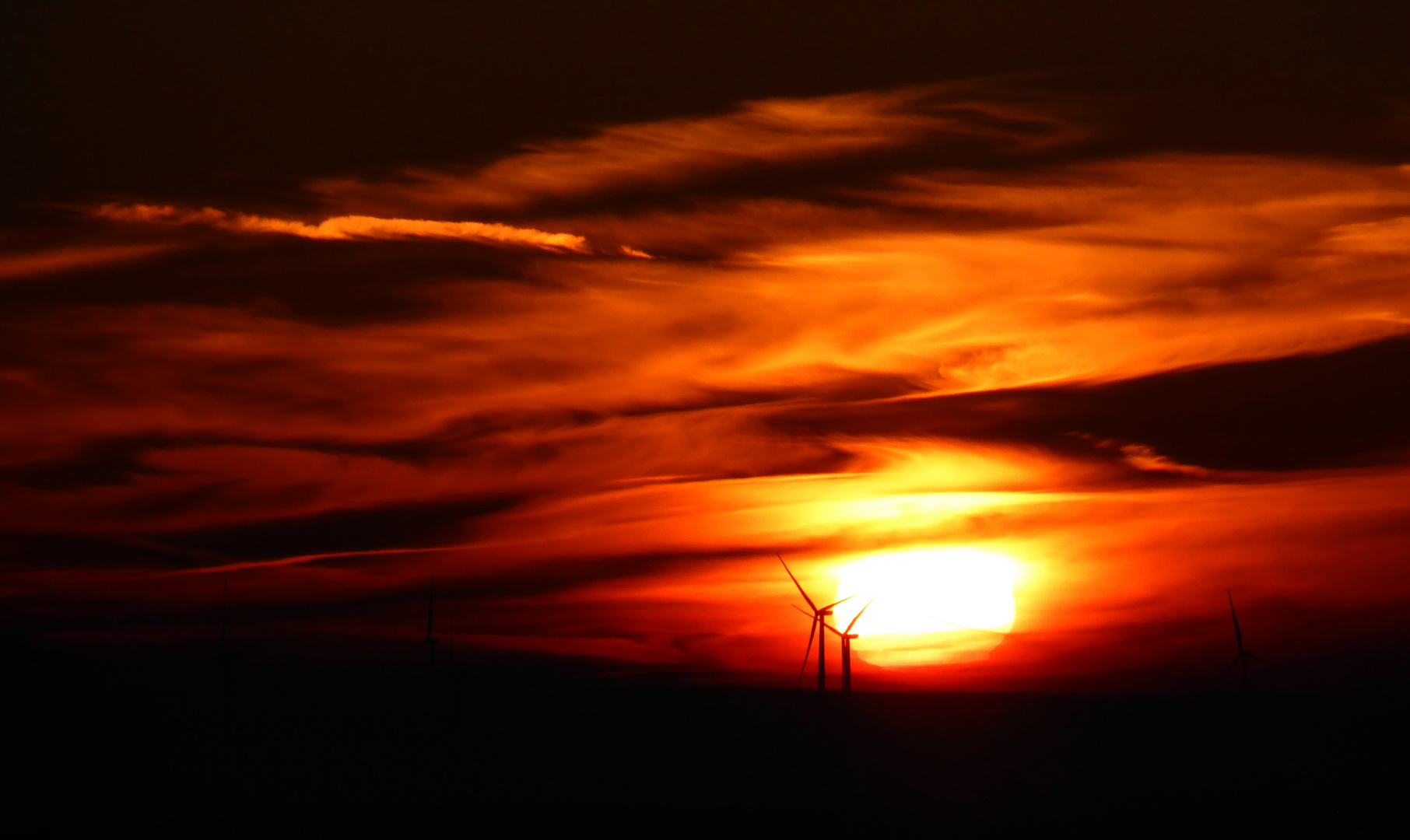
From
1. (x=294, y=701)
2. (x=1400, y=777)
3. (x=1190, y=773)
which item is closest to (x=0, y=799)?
(x=294, y=701)

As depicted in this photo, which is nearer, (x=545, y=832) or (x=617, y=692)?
(x=545, y=832)

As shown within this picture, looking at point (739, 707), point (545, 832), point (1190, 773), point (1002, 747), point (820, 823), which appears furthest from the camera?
point (739, 707)

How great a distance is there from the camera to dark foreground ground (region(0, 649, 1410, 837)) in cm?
12488

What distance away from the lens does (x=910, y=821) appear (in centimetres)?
12769

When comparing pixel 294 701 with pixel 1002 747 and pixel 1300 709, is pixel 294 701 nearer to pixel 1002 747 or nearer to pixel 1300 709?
pixel 1002 747

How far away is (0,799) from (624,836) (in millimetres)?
59462

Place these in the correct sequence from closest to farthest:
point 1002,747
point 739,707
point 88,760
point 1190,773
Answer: point 88,760, point 1190,773, point 1002,747, point 739,707

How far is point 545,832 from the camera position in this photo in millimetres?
117688

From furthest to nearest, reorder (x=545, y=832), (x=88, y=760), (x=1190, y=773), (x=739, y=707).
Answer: (x=739, y=707)
(x=1190, y=773)
(x=88, y=760)
(x=545, y=832)

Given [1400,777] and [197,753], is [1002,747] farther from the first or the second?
[197,753]

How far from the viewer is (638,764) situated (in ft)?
488

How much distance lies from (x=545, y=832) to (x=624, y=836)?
7176mm

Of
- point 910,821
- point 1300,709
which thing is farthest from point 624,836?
point 1300,709

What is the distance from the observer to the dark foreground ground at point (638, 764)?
125 metres
